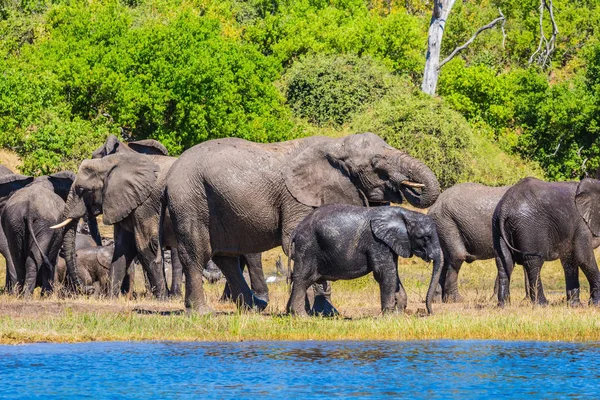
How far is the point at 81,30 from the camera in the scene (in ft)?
156

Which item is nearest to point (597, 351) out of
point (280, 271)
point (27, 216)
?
point (27, 216)

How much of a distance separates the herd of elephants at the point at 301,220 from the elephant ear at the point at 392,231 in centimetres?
1

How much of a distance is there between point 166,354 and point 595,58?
101 feet

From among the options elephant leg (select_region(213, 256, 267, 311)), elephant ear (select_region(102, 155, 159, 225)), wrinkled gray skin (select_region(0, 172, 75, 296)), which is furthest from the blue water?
wrinkled gray skin (select_region(0, 172, 75, 296))

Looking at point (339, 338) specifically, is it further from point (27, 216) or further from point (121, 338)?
point (27, 216)

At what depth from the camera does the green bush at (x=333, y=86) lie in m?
46.0

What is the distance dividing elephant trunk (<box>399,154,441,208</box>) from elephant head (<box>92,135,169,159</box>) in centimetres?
807

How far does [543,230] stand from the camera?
19031 mm

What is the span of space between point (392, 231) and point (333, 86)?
101 ft

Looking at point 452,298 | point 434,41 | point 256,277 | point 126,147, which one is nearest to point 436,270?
point 256,277

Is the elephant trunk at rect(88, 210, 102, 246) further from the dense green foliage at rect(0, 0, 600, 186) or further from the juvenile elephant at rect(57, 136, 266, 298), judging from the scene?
the dense green foliage at rect(0, 0, 600, 186)

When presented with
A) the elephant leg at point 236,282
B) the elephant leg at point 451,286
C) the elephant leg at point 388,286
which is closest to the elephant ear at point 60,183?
the elephant leg at point 236,282

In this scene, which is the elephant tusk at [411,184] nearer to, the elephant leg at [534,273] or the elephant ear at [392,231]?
the elephant ear at [392,231]

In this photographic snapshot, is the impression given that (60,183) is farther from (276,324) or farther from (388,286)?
(388,286)
